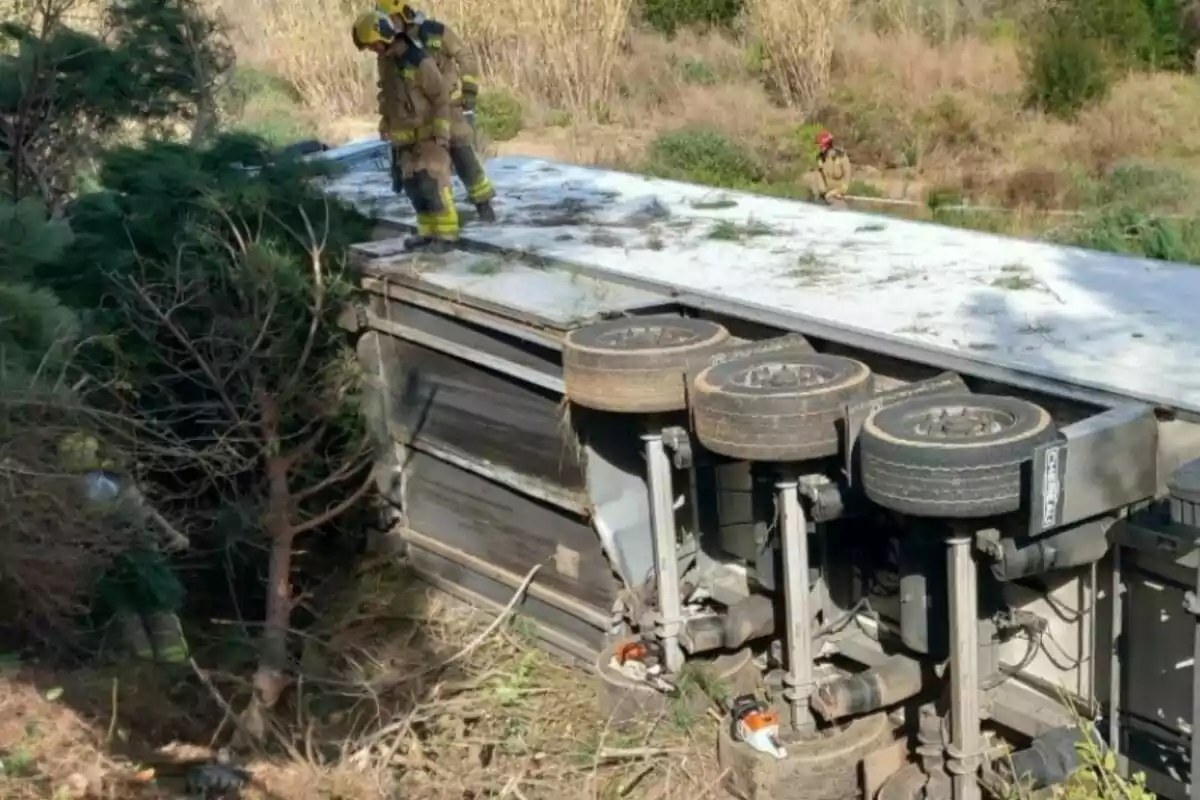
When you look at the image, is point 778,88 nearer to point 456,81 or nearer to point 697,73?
point 697,73

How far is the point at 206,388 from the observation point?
7.17 m

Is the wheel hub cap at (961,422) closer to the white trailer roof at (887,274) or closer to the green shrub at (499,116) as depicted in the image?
the white trailer roof at (887,274)

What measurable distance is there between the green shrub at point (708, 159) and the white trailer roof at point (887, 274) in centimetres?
704

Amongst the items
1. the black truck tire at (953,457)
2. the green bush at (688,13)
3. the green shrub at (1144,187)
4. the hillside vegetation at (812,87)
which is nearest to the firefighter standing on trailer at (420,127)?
the black truck tire at (953,457)

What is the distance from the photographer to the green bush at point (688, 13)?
2328 centimetres

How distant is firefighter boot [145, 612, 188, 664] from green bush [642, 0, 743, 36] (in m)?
18.4

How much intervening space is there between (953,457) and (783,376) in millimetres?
1068

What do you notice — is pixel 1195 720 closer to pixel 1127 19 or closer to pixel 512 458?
pixel 512 458

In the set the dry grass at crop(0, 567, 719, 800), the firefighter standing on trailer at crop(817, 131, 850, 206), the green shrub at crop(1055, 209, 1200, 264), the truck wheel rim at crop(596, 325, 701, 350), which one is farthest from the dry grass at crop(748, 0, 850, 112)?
the truck wheel rim at crop(596, 325, 701, 350)

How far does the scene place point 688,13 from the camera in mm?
23328

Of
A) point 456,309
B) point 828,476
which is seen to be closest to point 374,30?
point 456,309

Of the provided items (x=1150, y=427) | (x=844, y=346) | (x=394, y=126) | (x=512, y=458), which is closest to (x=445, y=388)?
(x=512, y=458)

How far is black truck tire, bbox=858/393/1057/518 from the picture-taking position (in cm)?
464

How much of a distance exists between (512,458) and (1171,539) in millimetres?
3278
